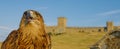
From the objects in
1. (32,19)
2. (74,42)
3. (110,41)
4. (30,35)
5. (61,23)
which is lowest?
(74,42)

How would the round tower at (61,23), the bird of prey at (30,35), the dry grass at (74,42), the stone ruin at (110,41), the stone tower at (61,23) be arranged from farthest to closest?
the stone tower at (61,23) → the round tower at (61,23) → the dry grass at (74,42) → the stone ruin at (110,41) → the bird of prey at (30,35)

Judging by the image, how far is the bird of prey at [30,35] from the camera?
5.35 metres

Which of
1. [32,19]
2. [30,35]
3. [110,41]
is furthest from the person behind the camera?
[110,41]

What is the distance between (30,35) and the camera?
17.6 feet

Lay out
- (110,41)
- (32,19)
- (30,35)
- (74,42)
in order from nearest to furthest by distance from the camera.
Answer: (30,35) → (32,19) → (110,41) → (74,42)

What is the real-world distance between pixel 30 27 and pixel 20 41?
24 centimetres

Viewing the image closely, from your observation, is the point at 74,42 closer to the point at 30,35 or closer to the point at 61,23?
the point at 61,23

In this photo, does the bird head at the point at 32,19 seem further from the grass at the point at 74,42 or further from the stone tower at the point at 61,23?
the stone tower at the point at 61,23

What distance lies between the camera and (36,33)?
5.38 meters

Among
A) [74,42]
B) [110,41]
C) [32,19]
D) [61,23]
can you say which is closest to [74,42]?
[74,42]

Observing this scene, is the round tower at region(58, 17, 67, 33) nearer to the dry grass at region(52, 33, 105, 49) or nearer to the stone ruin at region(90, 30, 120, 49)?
the dry grass at region(52, 33, 105, 49)

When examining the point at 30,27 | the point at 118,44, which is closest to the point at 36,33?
the point at 30,27

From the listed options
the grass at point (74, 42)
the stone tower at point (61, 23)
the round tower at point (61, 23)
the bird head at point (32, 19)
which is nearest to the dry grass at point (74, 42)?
the grass at point (74, 42)

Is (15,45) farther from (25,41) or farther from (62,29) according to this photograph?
(62,29)
